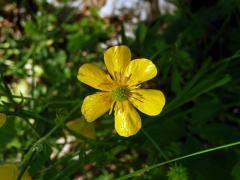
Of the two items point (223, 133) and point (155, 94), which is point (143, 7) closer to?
A: point (223, 133)

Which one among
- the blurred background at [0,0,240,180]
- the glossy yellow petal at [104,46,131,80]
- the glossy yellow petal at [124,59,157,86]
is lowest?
the blurred background at [0,0,240,180]

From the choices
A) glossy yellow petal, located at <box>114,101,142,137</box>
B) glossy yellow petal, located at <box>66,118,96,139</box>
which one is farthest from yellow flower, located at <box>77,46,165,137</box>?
glossy yellow petal, located at <box>66,118,96,139</box>

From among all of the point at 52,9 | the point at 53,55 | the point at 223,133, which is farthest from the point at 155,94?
the point at 52,9

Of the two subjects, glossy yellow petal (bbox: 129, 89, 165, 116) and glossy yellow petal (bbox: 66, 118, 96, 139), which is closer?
glossy yellow petal (bbox: 129, 89, 165, 116)

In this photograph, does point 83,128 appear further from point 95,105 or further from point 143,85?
point 143,85

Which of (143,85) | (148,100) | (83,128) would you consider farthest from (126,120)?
(143,85)

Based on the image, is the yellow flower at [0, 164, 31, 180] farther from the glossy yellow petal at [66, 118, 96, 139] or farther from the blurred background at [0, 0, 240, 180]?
the glossy yellow petal at [66, 118, 96, 139]

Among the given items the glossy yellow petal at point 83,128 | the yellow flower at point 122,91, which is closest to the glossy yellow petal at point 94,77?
the yellow flower at point 122,91
